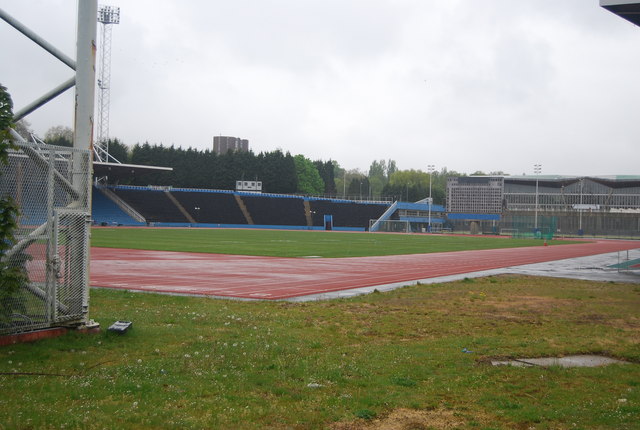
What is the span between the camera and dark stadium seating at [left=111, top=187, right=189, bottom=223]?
90.4 metres

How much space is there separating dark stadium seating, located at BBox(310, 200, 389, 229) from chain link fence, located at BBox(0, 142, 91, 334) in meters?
99.5

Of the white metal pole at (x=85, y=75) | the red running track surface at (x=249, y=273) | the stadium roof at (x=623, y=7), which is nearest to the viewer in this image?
the white metal pole at (x=85, y=75)

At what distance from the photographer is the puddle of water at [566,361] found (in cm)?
858

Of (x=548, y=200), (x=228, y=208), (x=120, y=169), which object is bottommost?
(x=228, y=208)

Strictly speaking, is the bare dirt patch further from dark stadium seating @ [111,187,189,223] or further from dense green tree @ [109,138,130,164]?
dense green tree @ [109,138,130,164]

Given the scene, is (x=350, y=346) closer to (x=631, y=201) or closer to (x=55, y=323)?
(x=55, y=323)

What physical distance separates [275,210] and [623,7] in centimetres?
8962

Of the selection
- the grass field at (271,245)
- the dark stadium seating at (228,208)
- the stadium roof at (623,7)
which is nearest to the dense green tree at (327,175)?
the dark stadium seating at (228,208)

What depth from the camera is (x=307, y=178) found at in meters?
156

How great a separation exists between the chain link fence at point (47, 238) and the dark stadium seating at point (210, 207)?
8796 centimetres

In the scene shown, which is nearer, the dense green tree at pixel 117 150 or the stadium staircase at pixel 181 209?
the stadium staircase at pixel 181 209

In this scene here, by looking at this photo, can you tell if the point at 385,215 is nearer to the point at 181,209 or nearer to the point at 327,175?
the point at 181,209

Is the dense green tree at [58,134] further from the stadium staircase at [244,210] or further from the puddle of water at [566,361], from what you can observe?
the puddle of water at [566,361]

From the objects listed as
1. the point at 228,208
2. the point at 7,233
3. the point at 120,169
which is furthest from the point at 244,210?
the point at 7,233
